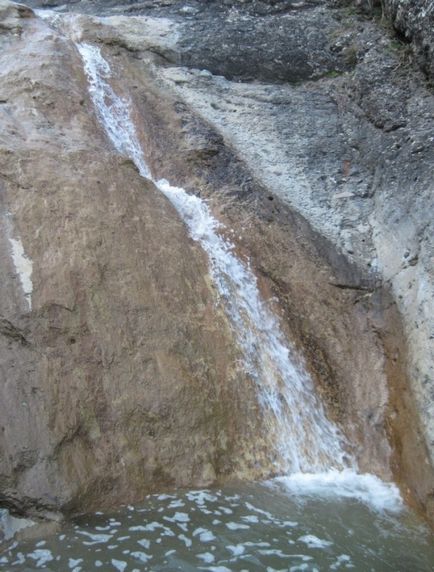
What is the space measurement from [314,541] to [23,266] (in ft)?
11.8

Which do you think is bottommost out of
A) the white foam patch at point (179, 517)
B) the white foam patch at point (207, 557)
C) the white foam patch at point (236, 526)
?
the white foam patch at point (207, 557)

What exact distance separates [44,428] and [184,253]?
2.59 metres

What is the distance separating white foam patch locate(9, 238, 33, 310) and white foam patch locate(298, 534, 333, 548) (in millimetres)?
3102

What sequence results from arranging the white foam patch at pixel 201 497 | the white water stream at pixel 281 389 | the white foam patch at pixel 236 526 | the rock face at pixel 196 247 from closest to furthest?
the white foam patch at pixel 236 526 → the white foam patch at pixel 201 497 → the rock face at pixel 196 247 → the white water stream at pixel 281 389

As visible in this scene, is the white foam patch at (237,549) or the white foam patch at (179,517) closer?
the white foam patch at (237,549)

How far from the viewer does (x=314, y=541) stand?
505 centimetres

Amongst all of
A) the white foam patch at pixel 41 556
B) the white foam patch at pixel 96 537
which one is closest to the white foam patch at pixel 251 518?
the white foam patch at pixel 96 537

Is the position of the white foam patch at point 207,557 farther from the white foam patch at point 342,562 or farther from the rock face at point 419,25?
the rock face at point 419,25

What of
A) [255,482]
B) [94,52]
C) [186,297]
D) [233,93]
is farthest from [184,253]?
[94,52]

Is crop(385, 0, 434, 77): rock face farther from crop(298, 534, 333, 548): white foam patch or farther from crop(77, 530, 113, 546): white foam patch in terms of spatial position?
crop(77, 530, 113, 546): white foam patch

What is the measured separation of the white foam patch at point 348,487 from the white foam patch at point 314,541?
67 cm

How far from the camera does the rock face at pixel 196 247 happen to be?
227 inches

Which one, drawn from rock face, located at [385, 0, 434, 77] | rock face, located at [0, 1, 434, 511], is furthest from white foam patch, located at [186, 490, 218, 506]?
rock face, located at [385, 0, 434, 77]

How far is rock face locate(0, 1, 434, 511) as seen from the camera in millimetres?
5758
